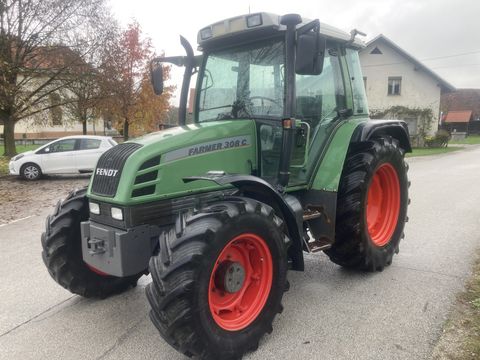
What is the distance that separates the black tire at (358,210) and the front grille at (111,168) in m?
2.03

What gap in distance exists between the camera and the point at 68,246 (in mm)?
3436

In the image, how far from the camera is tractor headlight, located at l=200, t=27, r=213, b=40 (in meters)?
3.78

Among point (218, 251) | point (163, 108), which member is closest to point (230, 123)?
point (218, 251)

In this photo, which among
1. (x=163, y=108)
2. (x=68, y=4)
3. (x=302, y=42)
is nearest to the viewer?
(x=302, y=42)

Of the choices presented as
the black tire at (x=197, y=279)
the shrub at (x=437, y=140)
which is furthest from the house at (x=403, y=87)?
the black tire at (x=197, y=279)

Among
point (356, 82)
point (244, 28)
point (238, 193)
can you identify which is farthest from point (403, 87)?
point (238, 193)

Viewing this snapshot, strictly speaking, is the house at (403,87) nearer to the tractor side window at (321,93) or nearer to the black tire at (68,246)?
the tractor side window at (321,93)

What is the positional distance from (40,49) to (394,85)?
2179 cm

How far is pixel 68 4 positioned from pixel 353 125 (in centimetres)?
1519

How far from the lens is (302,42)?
10.1 feet

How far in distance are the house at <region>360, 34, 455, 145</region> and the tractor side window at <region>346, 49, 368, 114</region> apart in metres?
24.0

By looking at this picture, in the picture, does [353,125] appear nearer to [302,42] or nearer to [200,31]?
[302,42]

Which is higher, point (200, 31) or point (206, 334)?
point (200, 31)

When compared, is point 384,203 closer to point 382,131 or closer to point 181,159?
point 382,131
